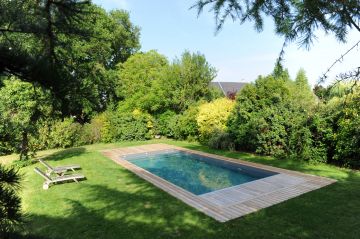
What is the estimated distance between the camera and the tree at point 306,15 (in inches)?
77.4

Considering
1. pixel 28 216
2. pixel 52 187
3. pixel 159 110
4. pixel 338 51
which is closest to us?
pixel 28 216

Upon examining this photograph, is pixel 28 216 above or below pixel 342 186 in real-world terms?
above

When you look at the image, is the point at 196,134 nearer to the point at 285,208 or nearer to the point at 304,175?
the point at 304,175

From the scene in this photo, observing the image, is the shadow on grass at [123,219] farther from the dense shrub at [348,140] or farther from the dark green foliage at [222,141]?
the dark green foliage at [222,141]

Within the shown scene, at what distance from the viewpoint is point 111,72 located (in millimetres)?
26094

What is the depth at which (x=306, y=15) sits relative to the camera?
209 cm

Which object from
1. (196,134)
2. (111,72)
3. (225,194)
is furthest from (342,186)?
(111,72)

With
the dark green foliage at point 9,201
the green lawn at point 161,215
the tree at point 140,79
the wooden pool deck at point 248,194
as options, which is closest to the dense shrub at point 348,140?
the green lawn at point 161,215

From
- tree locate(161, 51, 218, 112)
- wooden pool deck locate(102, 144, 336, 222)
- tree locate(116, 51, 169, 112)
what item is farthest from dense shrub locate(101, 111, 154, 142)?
wooden pool deck locate(102, 144, 336, 222)

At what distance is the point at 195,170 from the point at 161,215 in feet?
20.5

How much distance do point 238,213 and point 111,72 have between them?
73.8ft

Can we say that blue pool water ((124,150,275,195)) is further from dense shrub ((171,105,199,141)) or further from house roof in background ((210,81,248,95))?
house roof in background ((210,81,248,95))

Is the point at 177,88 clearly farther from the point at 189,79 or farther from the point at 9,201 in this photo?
the point at 9,201

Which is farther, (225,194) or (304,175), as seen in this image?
→ (304,175)
